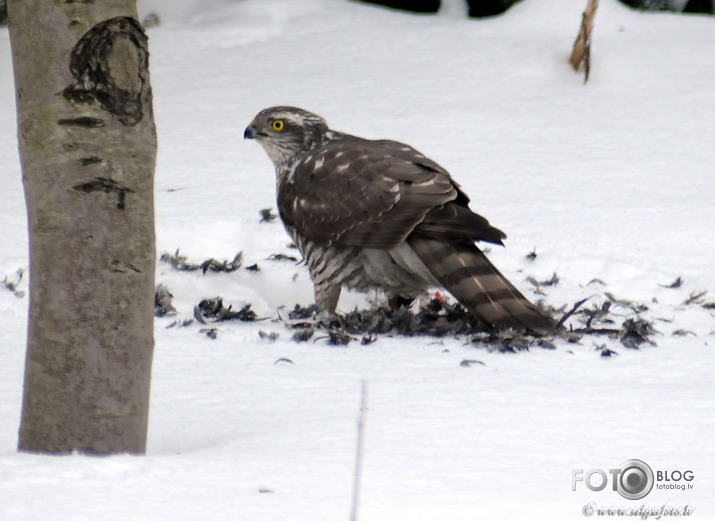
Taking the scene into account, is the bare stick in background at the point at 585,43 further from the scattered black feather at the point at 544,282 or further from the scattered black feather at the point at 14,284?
the scattered black feather at the point at 14,284

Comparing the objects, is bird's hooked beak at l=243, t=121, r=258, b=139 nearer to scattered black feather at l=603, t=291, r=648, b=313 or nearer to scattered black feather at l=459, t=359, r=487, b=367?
scattered black feather at l=603, t=291, r=648, b=313

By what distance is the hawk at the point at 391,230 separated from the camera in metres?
4.12

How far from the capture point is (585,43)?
7.73m

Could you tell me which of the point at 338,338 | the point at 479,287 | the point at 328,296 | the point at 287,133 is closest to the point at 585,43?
the point at 287,133

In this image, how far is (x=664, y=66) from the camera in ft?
26.7

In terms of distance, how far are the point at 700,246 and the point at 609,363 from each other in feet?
6.56

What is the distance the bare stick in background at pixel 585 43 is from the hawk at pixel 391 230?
3220 mm

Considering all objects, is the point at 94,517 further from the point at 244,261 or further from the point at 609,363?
the point at 244,261

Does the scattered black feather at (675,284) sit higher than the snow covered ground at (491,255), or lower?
lower

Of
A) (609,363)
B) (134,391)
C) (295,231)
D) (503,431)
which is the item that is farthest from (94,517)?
(295,231)

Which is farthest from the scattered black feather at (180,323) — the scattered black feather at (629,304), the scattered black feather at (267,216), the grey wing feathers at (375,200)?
the scattered black feather at (629,304)

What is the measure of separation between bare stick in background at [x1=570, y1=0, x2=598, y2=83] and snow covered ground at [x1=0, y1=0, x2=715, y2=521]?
0.11m

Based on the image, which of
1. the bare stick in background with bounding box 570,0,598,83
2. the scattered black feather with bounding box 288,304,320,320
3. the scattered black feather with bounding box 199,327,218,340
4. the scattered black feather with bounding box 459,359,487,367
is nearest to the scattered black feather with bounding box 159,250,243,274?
the scattered black feather with bounding box 288,304,320,320

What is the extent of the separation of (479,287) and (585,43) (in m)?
4.14
